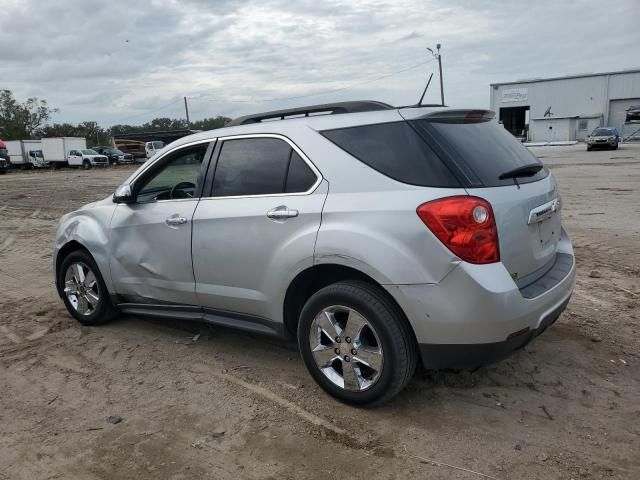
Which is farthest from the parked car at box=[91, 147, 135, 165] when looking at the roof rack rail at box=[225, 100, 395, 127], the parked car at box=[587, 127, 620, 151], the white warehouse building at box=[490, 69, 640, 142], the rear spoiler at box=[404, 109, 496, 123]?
the rear spoiler at box=[404, 109, 496, 123]

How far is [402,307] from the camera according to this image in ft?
9.61

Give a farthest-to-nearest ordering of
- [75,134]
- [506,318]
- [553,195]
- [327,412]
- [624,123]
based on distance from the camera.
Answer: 1. [75,134]
2. [624,123]
3. [553,195]
4. [327,412]
5. [506,318]

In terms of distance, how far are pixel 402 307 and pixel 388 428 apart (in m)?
0.73

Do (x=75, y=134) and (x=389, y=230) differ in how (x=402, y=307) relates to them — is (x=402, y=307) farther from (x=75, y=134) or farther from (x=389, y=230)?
(x=75, y=134)

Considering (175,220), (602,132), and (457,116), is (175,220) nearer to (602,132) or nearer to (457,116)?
(457,116)

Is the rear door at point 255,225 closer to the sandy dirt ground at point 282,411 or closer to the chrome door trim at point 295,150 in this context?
the chrome door trim at point 295,150

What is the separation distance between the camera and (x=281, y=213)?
11.1ft

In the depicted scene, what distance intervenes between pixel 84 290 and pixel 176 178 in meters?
1.48

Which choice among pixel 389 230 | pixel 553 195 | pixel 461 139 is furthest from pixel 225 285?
pixel 553 195

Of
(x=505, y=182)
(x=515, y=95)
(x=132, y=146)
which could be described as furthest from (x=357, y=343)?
(x=515, y=95)

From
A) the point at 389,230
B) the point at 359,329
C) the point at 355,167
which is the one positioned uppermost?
the point at 355,167

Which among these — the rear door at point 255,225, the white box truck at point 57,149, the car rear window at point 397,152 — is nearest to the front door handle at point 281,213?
the rear door at point 255,225

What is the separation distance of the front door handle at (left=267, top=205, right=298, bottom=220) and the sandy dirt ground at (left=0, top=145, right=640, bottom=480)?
116cm

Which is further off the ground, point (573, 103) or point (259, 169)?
point (573, 103)
